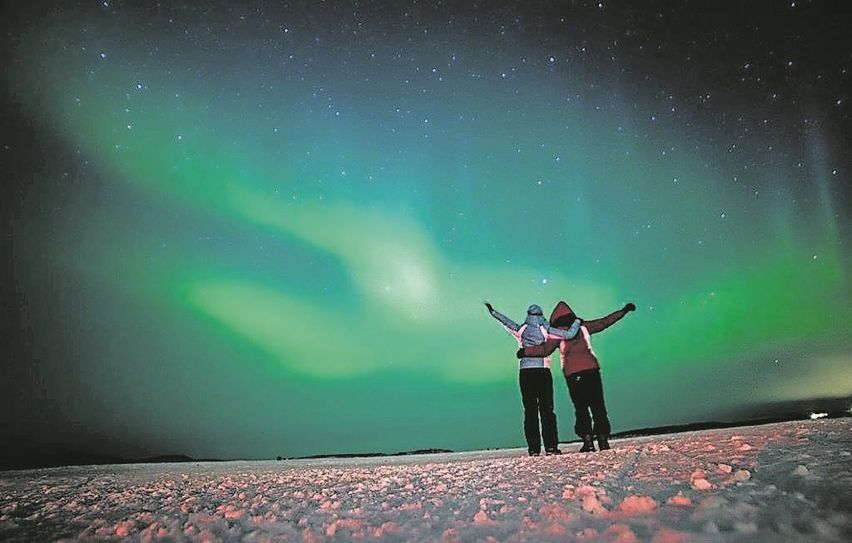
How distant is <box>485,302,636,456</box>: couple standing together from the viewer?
6.46m

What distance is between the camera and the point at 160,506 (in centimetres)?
314

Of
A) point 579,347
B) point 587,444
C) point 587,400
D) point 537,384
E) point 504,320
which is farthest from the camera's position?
point 504,320

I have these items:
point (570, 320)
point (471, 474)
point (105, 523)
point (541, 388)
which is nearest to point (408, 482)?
point (471, 474)

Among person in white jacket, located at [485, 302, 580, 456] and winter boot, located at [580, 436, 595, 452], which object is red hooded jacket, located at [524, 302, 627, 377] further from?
winter boot, located at [580, 436, 595, 452]

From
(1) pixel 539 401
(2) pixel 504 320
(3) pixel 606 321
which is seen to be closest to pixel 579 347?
(3) pixel 606 321

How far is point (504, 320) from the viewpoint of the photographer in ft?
24.3

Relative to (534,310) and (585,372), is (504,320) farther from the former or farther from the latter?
(585,372)

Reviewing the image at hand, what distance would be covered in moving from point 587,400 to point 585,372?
1.24 feet

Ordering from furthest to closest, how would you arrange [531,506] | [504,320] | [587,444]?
[504,320], [587,444], [531,506]

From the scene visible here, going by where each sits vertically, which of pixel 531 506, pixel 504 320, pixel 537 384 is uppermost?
pixel 504 320

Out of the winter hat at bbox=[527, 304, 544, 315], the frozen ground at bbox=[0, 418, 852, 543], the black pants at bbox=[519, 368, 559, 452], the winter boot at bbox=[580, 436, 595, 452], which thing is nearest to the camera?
the frozen ground at bbox=[0, 418, 852, 543]

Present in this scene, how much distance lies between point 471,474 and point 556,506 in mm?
1692

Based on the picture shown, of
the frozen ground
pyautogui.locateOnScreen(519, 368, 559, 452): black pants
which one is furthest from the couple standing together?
the frozen ground

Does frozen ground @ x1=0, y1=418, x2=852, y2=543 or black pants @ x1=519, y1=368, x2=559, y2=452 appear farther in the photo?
black pants @ x1=519, y1=368, x2=559, y2=452
